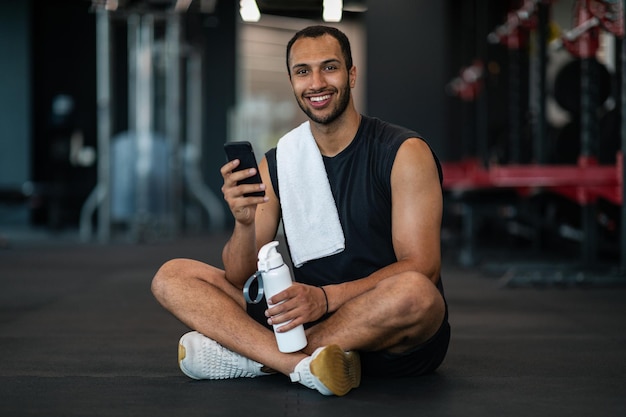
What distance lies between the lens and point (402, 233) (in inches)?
90.7

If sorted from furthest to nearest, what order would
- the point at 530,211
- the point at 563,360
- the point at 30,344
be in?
the point at 530,211 → the point at 30,344 → the point at 563,360

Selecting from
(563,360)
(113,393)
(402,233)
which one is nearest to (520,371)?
(563,360)

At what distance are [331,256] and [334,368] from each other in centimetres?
36

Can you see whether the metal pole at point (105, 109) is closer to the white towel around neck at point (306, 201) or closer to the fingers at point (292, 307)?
the white towel around neck at point (306, 201)

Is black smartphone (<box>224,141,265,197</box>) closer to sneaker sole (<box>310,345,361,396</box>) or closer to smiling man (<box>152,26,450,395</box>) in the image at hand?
smiling man (<box>152,26,450,395</box>)

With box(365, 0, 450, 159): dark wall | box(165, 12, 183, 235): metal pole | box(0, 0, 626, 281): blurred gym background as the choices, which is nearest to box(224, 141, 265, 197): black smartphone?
box(0, 0, 626, 281): blurred gym background

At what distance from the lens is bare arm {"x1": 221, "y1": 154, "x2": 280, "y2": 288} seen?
2.18m

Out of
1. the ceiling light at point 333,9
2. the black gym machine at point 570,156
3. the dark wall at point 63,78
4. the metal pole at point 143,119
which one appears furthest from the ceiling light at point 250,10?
the dark wall at point 63,78

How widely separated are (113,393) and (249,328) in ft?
1.20

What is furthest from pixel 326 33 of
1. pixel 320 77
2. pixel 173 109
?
pixel 173 109

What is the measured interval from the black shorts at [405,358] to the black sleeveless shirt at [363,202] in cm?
14

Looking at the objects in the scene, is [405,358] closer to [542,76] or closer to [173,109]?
[542,76]

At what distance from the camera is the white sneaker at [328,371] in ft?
7.08

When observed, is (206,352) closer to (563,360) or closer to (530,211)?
(563,360)
